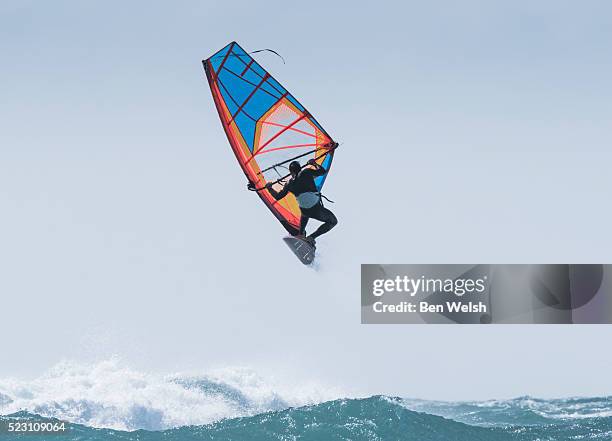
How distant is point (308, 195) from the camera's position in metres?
7.44

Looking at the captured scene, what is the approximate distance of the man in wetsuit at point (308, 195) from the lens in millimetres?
7441

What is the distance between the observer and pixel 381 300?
891 centimetres

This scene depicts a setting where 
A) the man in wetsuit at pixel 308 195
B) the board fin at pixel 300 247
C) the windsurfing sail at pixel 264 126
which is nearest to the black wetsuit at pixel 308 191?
the man in wetsuit at pixel 308 195

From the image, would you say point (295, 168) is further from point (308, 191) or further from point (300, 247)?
point (300, 247)

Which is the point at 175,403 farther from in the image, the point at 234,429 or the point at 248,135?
the point at 248,135

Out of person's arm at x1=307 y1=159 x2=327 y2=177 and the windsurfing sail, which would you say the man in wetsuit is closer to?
person's arm at x1=307 y1=159 x2=327 y2=177

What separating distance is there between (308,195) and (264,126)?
169cm

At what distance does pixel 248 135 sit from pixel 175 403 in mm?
5630

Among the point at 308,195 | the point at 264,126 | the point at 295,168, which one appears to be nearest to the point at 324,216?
the point at 308,195

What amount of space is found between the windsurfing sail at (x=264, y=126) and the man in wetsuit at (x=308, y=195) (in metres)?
0.59

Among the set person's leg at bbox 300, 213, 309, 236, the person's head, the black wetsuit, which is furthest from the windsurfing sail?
the person's head

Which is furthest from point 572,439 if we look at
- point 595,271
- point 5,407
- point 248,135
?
point 5,407

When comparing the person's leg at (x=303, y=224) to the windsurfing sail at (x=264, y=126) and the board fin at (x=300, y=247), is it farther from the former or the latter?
the windsurfing sail at (x=264, y=126)

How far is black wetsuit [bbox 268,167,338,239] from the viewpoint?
7441 millimetres
